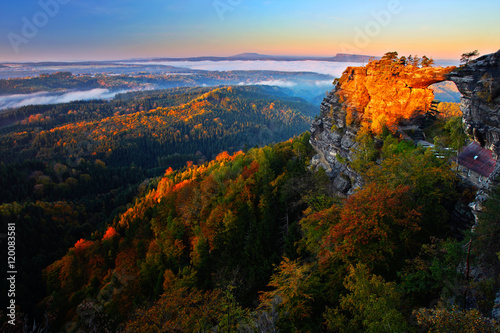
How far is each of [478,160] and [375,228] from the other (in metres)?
14.8

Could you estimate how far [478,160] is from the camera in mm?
24219

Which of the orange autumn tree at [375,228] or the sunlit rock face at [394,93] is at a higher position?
the sunlit rock face at [394,93]

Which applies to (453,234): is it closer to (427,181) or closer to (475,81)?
(427,181)

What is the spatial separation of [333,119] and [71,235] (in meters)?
98.2

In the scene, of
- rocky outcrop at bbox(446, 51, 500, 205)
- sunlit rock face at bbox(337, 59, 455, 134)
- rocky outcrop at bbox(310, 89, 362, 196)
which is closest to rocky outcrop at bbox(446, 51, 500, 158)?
rocky outcrop at bbox(446, 51, 500, 205)

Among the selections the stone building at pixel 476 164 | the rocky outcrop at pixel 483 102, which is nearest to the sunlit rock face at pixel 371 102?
the rocky outcrop at pixel 483 102

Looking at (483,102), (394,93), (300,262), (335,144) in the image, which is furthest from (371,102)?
(300,262)

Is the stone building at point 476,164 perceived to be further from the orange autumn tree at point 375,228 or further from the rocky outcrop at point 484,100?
the orange autumn tree at point 375,228

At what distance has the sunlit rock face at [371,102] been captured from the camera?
36688 mm

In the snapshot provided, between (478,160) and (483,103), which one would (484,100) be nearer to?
(483,103)

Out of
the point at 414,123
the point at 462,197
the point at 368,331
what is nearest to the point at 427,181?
the point at 462,197

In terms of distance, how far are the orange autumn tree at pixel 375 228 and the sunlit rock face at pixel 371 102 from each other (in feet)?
45.3

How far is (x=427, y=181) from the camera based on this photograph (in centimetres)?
2345

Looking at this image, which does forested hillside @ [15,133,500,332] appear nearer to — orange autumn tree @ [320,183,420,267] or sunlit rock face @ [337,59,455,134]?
orange autumn tree @ [320,183,420,267]
